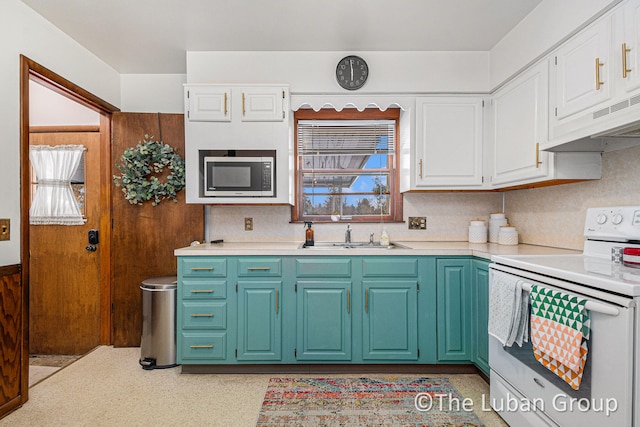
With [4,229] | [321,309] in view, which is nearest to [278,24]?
[321,309]

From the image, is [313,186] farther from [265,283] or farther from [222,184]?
[265,283]

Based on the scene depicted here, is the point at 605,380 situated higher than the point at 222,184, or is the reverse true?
the point at 222,184

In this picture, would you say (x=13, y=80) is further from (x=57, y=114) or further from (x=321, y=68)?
(x=321, y=68)

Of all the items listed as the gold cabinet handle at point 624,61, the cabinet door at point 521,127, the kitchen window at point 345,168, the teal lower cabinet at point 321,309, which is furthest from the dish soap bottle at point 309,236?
the gold cabinet handle at point 624,61

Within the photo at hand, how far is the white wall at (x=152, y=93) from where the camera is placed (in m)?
3.35

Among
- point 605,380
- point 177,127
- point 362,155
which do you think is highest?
point 177,127

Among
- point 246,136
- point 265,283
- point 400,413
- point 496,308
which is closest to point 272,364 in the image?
point 265,283

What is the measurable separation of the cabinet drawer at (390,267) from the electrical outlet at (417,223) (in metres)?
0.72

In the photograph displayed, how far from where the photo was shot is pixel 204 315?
8.48 feet

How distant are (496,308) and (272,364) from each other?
1619mm

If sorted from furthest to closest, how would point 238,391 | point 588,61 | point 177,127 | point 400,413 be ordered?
1. point 177,127
2. point 238,391
3. point 400,413
4. point 588,61

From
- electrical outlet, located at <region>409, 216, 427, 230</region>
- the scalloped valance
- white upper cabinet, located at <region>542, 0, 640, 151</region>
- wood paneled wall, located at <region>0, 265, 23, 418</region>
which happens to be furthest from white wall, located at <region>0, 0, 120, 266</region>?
white upper cabinet, located at <region>542, 0, 640, 151</region>

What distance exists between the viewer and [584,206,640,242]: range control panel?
1.78 m

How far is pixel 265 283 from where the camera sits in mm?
2586
